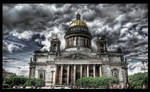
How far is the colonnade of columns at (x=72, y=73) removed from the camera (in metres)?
33.1

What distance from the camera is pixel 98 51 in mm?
37219

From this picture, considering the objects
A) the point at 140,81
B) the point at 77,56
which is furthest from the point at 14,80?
the point at 140,81

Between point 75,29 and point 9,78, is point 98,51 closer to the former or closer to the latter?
point 75,29

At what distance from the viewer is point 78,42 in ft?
135

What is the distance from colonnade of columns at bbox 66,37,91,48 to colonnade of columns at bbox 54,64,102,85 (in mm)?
8368

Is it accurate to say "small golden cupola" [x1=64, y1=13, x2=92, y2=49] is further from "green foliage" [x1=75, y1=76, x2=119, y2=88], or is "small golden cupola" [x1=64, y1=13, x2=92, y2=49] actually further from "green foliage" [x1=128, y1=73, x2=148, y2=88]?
"green foliage" [x1=128, y1=73, x2=148, y2=88]

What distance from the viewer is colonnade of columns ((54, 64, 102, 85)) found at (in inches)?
1302

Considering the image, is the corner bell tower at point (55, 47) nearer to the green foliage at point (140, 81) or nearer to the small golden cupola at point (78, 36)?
the small golden cupola at point (78, 36)

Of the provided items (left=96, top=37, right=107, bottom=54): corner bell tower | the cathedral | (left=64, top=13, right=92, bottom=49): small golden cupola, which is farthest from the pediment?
(left=64, top=13, right=92, bottom=49): small golden cupola

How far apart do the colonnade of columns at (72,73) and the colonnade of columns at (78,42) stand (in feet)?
27.5

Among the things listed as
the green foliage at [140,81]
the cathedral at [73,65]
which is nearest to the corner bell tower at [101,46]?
the cathedral at [73,65]

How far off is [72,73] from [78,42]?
1014 cm

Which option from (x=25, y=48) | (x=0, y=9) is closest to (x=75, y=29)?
(x=25, y=48)

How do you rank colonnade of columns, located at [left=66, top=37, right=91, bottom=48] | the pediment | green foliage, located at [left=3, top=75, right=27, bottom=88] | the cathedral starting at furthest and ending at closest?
1. colonnade of columns, located at [left=66, top=37, right=91, bottom=48]
2. the pediment
3. the cathedral
4. green foliage, located at [left=3, top=75, right=27, bottom=88]
